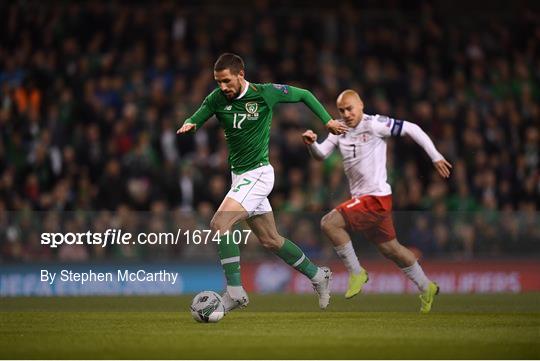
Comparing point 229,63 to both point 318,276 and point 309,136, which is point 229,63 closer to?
point 309,136

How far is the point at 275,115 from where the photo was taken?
20.7 m

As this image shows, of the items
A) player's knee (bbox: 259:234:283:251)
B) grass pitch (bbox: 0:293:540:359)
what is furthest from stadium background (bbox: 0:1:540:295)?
player's knee (bbox: 259:234:283:251)

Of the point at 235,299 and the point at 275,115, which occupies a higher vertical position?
the point at 275,115

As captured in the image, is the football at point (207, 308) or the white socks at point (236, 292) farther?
the white socks at point (236, 292)

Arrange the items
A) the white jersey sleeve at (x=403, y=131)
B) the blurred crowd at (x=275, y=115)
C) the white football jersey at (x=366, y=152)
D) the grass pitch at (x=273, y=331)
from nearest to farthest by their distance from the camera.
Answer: the grass pitch at (x=273, y=331)
the white jersey sleeve at (x=403, y=131)
the white football jersey at (x=366, y=152)
the blurred crowd at (x=275, y=115)

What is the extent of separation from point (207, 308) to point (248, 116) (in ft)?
6.42

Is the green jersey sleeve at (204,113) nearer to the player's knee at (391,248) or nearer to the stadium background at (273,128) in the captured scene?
the player's knee at (391,248)

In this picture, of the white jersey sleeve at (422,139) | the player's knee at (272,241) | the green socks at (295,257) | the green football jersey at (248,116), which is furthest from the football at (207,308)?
the white jersey sleeve at (422,139)

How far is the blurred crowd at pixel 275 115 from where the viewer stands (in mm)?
18297

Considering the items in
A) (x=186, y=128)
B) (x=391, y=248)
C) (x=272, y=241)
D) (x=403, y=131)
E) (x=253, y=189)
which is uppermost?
(x=186, y=128)

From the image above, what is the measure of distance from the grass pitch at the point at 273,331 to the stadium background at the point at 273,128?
3307mm

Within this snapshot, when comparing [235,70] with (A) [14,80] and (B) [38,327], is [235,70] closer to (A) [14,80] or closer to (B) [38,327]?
(B) [38,327]

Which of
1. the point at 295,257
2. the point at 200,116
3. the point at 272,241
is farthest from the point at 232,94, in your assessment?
the point at 295,257

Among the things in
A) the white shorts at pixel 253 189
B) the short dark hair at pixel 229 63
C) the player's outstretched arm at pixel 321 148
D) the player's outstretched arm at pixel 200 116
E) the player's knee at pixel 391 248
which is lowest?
the player's knee at pixel 391 248
